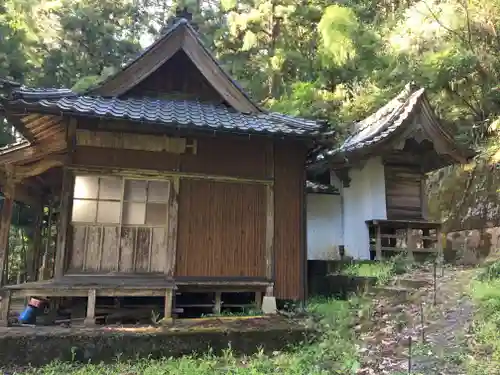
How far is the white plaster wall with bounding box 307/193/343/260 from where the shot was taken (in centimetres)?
1262

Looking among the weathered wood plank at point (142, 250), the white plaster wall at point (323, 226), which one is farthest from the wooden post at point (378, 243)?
the weathered wood plank at point (142, 250)

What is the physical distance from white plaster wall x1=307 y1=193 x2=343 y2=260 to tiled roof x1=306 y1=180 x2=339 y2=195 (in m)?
0.14

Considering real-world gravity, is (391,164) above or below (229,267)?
above

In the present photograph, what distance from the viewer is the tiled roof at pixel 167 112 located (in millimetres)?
7742

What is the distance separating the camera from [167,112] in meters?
8.82

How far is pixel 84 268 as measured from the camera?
852cm

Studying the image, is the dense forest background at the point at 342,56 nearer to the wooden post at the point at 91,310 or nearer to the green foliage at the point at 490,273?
the green foliage at the point at 490,273

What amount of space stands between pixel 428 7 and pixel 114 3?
16549 mm

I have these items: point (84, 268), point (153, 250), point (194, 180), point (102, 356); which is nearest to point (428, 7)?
point (194, 180)

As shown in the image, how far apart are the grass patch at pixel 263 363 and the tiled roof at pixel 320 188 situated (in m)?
5.33

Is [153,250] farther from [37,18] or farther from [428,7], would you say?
[37,18]

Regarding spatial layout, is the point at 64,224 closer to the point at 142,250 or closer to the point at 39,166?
the point at 39,166

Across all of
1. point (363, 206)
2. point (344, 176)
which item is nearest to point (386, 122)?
point (344, 176)

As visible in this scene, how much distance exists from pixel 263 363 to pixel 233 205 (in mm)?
3500
